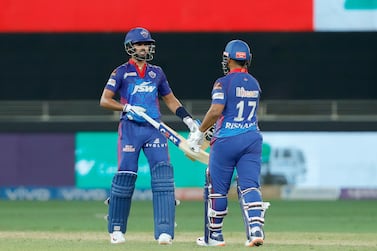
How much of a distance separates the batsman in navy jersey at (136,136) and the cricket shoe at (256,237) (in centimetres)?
95

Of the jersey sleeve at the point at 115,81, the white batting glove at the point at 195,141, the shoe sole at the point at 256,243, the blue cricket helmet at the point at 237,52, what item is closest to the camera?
the shoe sole at the point at 256,243

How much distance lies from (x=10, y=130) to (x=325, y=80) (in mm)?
5306

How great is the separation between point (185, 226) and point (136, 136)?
4728mm

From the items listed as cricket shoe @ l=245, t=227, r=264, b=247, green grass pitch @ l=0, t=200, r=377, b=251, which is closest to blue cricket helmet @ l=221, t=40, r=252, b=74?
cricket shoe @ l=245, t=227, r=264, b=247

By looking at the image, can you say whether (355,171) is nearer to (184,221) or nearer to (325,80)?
(325,80)

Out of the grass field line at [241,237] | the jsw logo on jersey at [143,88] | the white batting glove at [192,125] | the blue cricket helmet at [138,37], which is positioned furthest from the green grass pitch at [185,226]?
the blue cricket helmet at [138,37]

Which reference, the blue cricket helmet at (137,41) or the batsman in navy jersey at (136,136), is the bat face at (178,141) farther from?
the blue cricket helmet at (137,41)

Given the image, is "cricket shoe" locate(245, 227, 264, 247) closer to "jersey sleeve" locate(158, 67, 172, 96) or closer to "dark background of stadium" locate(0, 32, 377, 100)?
"jersey sleeve" locate(158, 67, 172, 96)

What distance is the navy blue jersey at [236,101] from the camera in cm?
1173

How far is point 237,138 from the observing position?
11.8 metres

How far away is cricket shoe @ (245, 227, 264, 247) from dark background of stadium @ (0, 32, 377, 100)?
11.1 meters

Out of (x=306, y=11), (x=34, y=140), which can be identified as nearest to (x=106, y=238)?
(x=306, y=11)

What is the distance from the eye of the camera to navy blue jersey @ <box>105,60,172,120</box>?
40.5 ft

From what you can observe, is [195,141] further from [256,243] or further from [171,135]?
[256,243]
